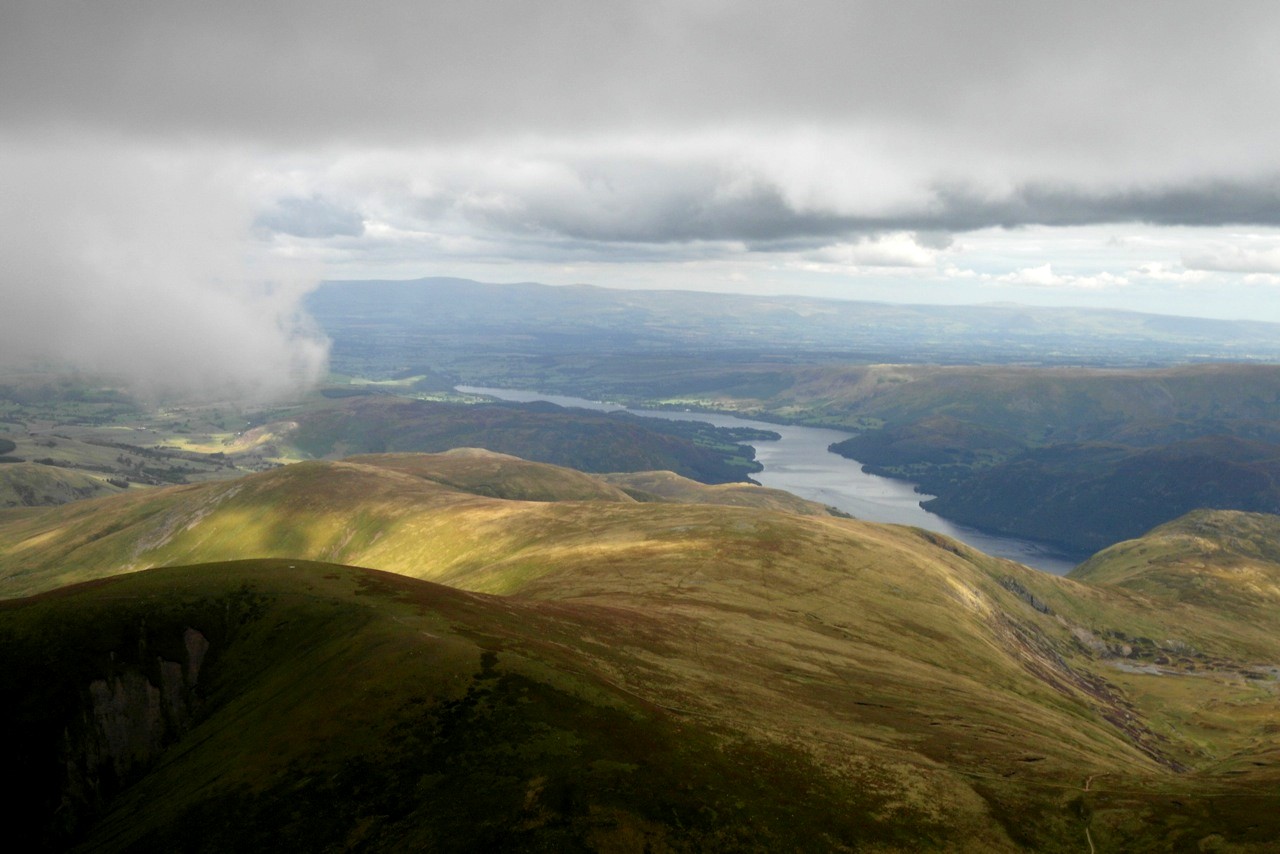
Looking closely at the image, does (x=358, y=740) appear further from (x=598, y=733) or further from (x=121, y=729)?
(x=121, y=729)

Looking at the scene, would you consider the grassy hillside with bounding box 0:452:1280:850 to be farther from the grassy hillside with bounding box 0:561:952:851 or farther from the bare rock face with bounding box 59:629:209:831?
the bare rock face with bounding box 59:629:209:831

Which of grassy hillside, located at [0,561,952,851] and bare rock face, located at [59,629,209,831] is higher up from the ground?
grassy hillside, located at [0,561,952,851]

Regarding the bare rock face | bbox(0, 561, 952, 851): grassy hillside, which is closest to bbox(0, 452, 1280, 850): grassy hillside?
bbox(0, 561, 952, 851): grassy hillside

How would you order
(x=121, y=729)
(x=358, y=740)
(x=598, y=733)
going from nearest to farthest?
1. (x=358, y=740)
2. (x=598, y=733)
3. (x=121, y=729)

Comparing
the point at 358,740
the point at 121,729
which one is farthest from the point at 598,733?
the point at 121,729

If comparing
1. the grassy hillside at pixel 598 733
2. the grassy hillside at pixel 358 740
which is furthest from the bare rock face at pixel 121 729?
the grassy hillside at pixel 598 733

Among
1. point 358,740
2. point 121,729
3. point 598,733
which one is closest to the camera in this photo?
point 358,740

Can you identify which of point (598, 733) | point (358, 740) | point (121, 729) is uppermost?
point (598, 733)

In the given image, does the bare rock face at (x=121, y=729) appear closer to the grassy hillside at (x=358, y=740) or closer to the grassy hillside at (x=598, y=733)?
the grassy hillside at (x=358, y=740)

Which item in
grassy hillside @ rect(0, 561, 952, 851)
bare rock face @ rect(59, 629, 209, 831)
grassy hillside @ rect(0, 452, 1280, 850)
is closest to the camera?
grassy hillside @ rect(0, 561, 952, 851)

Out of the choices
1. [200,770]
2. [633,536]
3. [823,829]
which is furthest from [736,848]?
[633,536]
